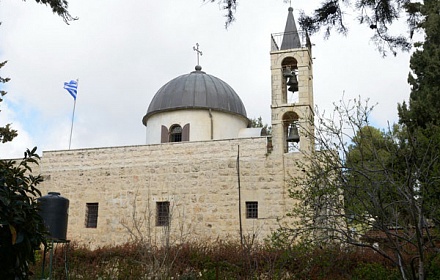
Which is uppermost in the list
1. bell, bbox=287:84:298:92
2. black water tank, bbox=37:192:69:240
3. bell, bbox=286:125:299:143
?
bell, bbox=287:84:298:92

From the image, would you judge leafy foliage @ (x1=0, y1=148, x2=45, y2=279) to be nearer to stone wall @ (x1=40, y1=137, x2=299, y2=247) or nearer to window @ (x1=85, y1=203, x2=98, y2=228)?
stone wall @ (x1=40, y1=137, x2=299, y2=247)

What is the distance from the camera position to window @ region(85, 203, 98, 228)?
1723 centimetres

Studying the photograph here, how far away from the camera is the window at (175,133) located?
63.9 ft

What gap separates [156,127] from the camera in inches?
790

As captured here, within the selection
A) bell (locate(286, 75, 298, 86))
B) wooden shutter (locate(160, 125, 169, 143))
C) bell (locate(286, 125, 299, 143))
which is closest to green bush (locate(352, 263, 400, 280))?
bell (locate(286, 125, 299, 143))

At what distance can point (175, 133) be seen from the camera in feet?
64.4

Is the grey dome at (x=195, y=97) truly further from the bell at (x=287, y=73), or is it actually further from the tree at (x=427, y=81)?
the tree at (x=427, y=81)

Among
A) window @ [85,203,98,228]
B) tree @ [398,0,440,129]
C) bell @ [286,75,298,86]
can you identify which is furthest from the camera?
window @ [85,203,98,228]

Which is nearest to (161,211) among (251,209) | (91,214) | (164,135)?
(91,214)

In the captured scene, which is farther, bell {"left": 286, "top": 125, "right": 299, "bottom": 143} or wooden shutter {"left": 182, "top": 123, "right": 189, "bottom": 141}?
wooden shutter {"left": 182, "top": 123, "right": 189, "bottom": 141}

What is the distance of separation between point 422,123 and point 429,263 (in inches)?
141

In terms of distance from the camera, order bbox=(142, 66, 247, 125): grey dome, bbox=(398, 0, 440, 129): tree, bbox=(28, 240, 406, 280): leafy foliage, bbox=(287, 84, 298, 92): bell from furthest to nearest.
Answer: bbox=(142, 66, 247, 125): grey dome → bbox=(287, 84, 298, 92): bell → bbox=(398, 0, 440, 129): tree → bbox=(28, 240, 406, 280): leafy foliage

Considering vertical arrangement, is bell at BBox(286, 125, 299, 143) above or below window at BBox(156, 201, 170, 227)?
above

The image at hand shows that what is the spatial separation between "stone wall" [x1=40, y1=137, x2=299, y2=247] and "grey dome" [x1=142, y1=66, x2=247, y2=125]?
3150mm
